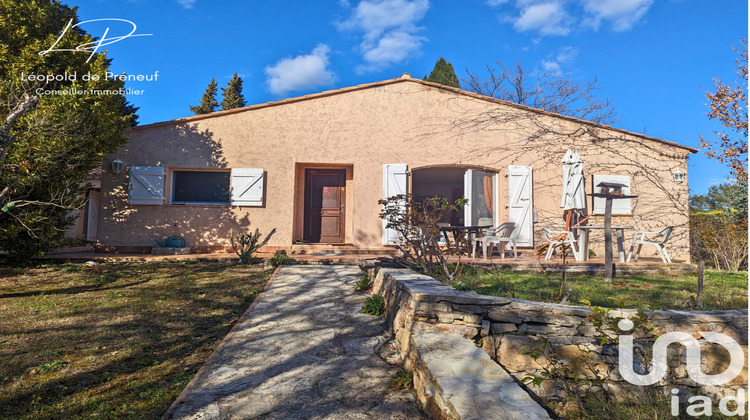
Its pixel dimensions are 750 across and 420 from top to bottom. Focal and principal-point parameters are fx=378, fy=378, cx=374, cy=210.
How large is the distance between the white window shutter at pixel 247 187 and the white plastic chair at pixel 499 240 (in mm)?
4677

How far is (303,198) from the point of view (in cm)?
919

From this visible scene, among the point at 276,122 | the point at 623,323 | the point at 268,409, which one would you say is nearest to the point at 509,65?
the point at 276,122

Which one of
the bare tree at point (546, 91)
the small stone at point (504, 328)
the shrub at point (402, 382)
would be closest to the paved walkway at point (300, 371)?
the shrub at point (402, 382)

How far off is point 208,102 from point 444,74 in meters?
11.7

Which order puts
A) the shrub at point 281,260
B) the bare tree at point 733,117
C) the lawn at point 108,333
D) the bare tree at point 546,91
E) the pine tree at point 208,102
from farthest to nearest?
the pine tree at point 208,102
the bare tree at point 546,91
the bare tree at point 733,117
the shrub at point 281,260
the lawn at point 108,333

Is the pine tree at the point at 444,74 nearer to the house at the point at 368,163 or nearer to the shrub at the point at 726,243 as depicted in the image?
the house at the point at 368,163

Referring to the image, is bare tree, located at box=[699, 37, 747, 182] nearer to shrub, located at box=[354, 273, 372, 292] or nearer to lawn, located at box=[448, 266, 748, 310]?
lawn, located at box=[448, 266, 748, 310]

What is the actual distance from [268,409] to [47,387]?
4.59 feet

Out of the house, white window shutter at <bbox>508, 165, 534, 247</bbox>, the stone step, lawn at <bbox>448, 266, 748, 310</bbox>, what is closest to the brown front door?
the house

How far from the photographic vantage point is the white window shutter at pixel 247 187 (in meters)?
8.20

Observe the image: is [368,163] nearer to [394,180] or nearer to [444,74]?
[394,180]

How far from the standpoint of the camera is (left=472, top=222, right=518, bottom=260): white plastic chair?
22.4 ft

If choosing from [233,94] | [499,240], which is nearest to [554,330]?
[499,240]

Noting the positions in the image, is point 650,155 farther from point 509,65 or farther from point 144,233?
point 144,233
